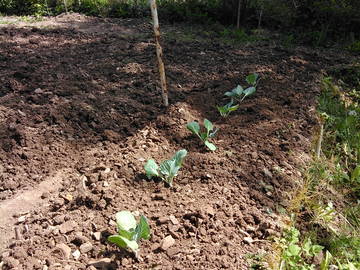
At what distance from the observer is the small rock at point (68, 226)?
2.00 m

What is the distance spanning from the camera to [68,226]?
2.02 metres

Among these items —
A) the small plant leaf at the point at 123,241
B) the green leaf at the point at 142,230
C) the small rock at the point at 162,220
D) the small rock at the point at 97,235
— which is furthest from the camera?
the small rock at the point at 162,220

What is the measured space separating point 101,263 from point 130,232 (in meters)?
0.24

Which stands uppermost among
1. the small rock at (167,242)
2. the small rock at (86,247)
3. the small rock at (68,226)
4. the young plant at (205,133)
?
the young plant at (205,133)

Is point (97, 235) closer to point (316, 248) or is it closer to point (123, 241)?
point (123, 241)

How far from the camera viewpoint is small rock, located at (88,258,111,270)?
1811mm

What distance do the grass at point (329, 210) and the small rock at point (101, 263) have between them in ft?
3.07

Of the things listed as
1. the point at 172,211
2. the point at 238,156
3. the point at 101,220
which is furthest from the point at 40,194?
the point at 238,156

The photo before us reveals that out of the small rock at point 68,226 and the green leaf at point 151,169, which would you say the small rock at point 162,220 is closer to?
the green leaf at point 151,169

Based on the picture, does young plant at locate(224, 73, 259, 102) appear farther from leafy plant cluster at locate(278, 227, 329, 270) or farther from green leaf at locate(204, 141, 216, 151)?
leafy plant cluster at locate(278, 227, 329, 270)

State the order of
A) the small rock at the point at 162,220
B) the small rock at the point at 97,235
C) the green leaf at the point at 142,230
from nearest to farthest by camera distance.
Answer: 1. the green leaf at the point at 142,230
2. the small rock at the point at 97,235
3. the small rock at the point at 162,220

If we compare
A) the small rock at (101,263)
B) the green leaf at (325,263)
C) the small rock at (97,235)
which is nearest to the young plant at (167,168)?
the small rock at (97,235)

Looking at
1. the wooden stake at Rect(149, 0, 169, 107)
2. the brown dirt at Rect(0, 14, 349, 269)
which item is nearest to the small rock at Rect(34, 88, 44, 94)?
the brown dirt at Rect(0, 14, 349, 269)

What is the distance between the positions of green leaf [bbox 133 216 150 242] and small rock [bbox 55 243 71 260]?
1.30 ft
